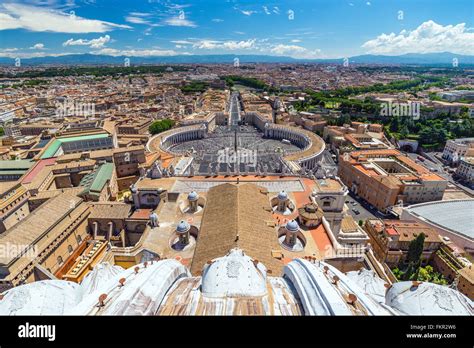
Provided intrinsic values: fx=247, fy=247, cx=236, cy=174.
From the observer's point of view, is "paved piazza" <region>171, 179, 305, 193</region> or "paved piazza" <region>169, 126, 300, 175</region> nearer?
"paved piazza" <region>171, 179, 305, 193</region>

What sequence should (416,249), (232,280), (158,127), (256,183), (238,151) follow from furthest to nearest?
(158,127), (238,151), (256,183), (416,249), (232,280)

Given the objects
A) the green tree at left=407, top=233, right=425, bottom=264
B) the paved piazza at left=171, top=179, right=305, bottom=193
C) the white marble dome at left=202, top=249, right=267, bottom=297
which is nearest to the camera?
the white marble dome at left=202, top=249, right=267, bottom=297

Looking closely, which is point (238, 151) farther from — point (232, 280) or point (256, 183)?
point (232, 280)

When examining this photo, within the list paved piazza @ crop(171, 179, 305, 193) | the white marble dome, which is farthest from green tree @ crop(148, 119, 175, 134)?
the white marble dome

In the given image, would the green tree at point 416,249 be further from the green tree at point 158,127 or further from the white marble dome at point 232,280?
the green tree at point 158,127

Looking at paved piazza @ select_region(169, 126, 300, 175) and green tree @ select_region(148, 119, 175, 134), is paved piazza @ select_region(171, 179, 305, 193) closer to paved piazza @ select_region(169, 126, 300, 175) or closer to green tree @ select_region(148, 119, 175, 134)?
paved piazza @ select_region(169, 126, 300, 175)

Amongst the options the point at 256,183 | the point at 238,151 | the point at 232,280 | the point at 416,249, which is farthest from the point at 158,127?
the point at 232,280

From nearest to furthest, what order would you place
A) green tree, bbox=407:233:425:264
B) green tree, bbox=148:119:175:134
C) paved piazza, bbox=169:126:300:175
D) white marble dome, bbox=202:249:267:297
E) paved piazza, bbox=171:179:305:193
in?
white marble dome, bbox=202:249:267:297, green tree, bbox=407:233:425:264, paved piazza, bbox=171:179:305:193, paved piazza, bbox=169:126:300:175, green tree, bbox=148:119:175:134

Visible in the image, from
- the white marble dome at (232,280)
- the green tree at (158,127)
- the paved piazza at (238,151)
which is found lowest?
the paved piazza at (238,151)

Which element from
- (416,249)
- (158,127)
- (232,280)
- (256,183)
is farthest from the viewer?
(158,127)

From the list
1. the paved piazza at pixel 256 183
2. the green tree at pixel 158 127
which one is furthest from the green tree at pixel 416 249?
the green tree at pixel 158 127

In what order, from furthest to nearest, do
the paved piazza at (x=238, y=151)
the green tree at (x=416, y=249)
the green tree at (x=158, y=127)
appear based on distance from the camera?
the green tree at (x=158, y=127)
the paved piazza at (x=238, y=151)
the green tree at (x=416, y=249)

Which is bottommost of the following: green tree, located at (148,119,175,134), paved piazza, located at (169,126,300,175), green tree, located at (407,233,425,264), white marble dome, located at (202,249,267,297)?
green tree, located at (407,233,425,264)
